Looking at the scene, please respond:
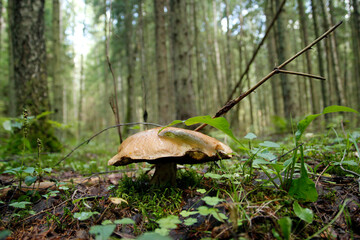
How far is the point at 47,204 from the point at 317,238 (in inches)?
86.0

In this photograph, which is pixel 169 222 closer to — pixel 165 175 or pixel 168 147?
pixel 168 147

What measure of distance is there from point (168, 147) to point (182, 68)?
5266 millimetres

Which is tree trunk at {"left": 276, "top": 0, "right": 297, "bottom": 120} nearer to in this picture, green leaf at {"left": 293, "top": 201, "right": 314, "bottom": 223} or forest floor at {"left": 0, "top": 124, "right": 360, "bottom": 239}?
forest floor at {"left": 0, "top": 124, "right": 360, "bottom": 239}

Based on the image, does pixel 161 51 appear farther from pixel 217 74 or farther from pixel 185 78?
pixel 217 74

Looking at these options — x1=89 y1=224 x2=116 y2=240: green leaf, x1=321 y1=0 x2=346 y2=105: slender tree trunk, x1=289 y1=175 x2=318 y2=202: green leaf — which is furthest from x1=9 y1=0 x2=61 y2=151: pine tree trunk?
x1=321 y1=0 x2=346 y2=105: slender tree trunk

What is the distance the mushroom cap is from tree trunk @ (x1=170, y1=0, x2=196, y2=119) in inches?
167

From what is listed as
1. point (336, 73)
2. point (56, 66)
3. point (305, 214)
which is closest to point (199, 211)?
point (305, 214)

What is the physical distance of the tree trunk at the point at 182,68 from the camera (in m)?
6.24

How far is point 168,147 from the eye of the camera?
156cm

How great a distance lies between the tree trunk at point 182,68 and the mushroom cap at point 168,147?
4.24 m

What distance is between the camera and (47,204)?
1.84 m

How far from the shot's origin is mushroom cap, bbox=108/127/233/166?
1539 millimetres

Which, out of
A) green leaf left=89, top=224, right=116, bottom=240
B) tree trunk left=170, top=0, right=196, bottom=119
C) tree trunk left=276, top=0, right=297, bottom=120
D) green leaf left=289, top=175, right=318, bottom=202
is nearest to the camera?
green leaf left=89, top=224, right=116, bottom=240

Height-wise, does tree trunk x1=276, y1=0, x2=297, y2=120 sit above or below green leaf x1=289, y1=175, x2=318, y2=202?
above
